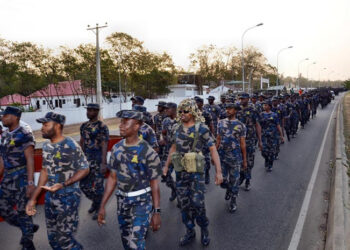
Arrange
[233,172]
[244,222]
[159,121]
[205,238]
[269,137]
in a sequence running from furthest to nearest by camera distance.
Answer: [269,137]
[159,121]
[233,172]
[244,222]
[205,238]

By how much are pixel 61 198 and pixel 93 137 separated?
198 centimetres

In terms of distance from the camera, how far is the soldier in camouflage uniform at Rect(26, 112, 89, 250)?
3273 millimetres

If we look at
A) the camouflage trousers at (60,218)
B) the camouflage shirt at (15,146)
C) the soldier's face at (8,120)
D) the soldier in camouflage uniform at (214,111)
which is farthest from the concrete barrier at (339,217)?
the soldier's face at (8,120)

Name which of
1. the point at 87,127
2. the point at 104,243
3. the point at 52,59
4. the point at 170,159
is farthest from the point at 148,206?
the point at 52,59

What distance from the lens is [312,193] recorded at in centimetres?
635

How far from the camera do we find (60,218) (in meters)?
3.25

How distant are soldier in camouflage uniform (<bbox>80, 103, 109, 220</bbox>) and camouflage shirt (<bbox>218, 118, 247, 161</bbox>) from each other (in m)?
2.15

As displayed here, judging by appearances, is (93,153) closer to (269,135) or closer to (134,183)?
(134,183)

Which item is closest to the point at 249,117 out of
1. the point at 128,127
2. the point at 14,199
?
the point at 128,127

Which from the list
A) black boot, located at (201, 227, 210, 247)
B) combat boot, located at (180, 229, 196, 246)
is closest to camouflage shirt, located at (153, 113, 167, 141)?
combat boot, located at (180, 229, 196, 246)

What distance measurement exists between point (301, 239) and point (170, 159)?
89.8 inches

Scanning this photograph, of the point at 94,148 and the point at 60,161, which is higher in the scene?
the point at 60,161

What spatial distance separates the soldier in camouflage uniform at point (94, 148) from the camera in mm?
5156

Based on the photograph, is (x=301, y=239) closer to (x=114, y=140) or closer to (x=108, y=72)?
(x=114, y=140)
